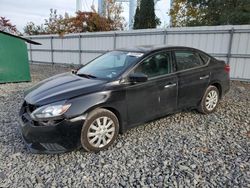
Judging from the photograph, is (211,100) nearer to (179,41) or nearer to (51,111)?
(51,111)

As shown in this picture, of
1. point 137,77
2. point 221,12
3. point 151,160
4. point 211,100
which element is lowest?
point 151,160

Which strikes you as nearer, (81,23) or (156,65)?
A: (156,65)

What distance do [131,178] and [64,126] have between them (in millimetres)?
1072

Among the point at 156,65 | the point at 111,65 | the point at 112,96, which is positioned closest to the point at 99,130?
the point at 112,96

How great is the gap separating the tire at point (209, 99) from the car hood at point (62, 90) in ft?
7.61

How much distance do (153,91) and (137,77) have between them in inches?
18.7

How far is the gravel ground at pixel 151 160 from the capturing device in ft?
8.70

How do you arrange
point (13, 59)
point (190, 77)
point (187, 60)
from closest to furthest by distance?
point (190, 77), point (187, 60), point (13, 59)

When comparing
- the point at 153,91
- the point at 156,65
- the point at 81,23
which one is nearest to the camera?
the point at 153,91

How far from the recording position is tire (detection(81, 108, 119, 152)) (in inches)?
123

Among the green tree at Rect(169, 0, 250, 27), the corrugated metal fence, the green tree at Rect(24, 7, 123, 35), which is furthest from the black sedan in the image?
the green tree at Rect(24, 7, 123, 35)

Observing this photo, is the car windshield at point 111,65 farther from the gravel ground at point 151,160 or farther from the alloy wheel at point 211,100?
the alloy wheel at point 211,100

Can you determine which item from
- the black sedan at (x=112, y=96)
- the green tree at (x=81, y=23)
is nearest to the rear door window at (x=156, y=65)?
the black sedan at (x=112, y=96)

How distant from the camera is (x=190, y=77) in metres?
4.25
